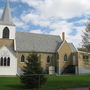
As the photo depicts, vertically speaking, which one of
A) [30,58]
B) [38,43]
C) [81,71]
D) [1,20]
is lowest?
[81,71]

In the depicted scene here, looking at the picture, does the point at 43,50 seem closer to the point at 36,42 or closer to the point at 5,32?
the point at 36,42

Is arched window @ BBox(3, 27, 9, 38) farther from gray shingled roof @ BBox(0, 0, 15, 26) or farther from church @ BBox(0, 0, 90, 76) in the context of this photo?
gray shingled roof @ BBox(0, 0, 15, 26)

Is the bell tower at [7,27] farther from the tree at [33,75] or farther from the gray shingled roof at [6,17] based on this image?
the tree at [33,75]

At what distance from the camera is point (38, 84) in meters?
20.3

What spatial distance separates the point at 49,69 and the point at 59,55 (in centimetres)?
404

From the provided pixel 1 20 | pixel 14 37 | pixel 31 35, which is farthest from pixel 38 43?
pixel 1 20

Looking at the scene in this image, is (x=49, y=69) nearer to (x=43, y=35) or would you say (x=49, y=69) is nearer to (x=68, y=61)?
(x=68, y=61)

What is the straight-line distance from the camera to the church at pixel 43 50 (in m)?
47.1

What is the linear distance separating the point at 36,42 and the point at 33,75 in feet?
103

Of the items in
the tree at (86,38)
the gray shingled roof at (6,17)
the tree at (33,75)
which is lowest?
the tree at (33,75)

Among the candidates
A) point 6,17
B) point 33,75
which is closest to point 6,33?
point 6,17

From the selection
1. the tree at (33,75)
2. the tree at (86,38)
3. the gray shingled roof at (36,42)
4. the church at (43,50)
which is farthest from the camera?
the gray shingled roof at (36,42)

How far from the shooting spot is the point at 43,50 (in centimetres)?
4978

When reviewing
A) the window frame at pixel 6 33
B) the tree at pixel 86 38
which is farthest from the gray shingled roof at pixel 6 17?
the tree at pixel 86 38
